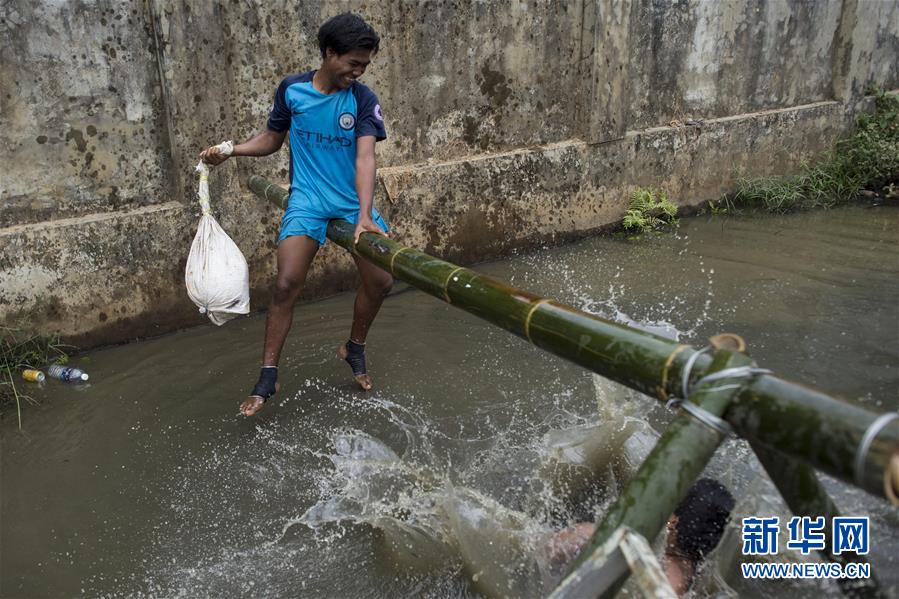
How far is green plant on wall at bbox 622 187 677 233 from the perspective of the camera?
21.1ft

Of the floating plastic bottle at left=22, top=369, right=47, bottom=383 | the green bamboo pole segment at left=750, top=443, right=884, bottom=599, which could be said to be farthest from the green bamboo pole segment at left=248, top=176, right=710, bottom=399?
the floating plastic bottle at left=22, top=369, right=47, bottom=383

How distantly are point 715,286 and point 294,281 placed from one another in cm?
303

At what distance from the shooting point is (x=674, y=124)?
666 cm

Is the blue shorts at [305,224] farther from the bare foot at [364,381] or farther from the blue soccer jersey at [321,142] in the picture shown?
the bare foot at [364,381]

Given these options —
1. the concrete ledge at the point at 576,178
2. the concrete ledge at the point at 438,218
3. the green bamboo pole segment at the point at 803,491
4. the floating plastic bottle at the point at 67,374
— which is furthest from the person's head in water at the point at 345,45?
the green bamboo pole segment at the point at 803,491

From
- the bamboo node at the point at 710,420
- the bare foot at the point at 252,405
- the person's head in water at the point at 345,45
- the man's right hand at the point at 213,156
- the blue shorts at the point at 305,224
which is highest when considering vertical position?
the person's head in water at the point at 345,45

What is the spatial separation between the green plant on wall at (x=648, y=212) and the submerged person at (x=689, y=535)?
4.03 metres

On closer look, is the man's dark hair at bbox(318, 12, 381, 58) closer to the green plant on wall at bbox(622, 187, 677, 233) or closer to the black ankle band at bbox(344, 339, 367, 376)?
the black ankle band at bbox(344, 339, 367, 376)

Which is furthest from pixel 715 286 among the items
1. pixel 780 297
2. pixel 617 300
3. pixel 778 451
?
pixel 778 451

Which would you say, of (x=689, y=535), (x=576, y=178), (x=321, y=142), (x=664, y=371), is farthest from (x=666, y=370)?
(x=576, y=178)

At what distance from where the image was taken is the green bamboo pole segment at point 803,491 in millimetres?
1776

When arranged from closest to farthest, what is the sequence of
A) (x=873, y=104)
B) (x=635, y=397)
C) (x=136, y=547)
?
(x=136, y=547) → (x=635, y=397) → (x=873, y=104)

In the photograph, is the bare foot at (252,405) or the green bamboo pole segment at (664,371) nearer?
the green bamboo pole segment at (664,371)

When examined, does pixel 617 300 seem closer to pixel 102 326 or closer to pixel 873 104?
pixel 102 326
